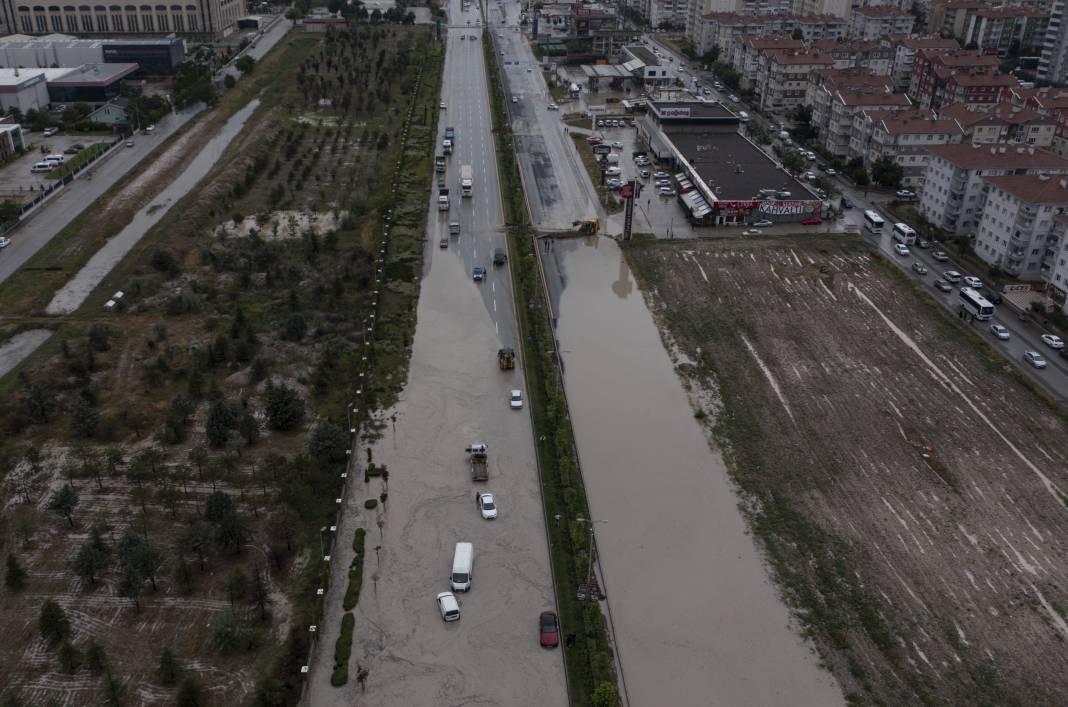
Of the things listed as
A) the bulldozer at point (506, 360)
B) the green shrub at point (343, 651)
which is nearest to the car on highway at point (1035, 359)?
the bulldozer at point (506, 360)

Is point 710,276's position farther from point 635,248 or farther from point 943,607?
point 943,607

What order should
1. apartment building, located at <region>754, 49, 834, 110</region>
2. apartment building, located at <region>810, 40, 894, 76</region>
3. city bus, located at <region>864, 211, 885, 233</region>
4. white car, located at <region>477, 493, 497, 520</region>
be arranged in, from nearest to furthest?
white car, located at <region>477, 493, 497, 520</region> < city bus, located at <region>864, 211, 885, 233</region> < apartment building, located at <region>754, 49, 834, 110</region> < apartment building, located at <region>810, 40, 894, 76</region>

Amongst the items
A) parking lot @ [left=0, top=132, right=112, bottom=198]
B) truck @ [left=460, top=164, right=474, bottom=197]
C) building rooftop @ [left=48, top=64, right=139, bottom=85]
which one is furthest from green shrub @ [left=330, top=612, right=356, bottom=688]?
building rooftop @ [left=48, top=64, right=139, bottom=85]

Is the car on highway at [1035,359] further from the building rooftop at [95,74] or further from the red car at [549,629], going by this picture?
the building rooftop at [95,74]

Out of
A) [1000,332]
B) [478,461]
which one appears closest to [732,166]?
[1000,332]

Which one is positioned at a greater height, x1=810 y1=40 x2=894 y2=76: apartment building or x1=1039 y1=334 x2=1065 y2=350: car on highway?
x1=810 y1=40 x2=894 y2=76: apartment building

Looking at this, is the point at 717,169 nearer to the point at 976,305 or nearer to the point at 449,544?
the point at 976,305

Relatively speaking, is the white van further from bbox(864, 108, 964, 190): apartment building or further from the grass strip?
bbox(864, 108, 964, 190): apartment building
